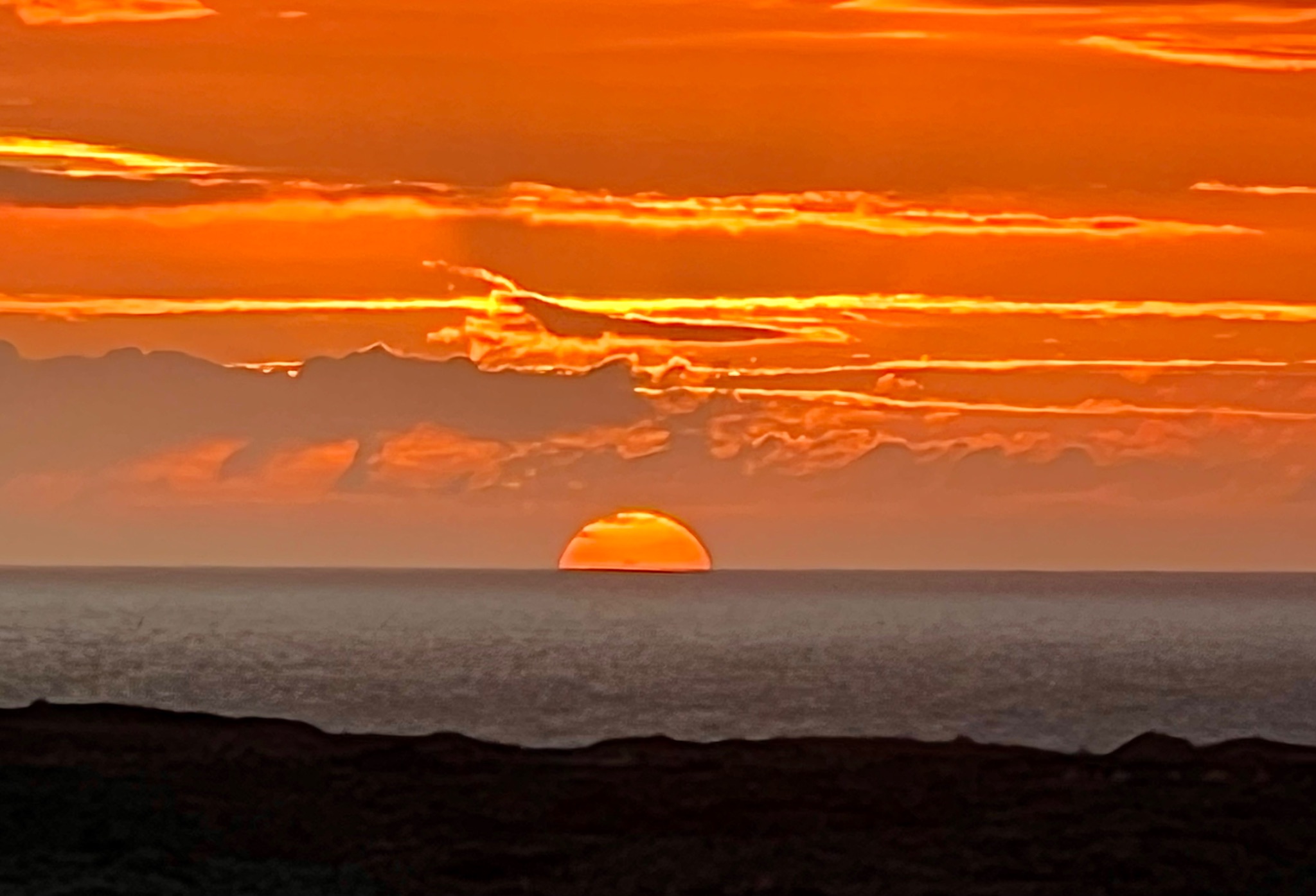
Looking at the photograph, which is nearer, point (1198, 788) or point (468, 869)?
Result: point (468, 869)

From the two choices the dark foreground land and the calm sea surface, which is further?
the calm sea surface

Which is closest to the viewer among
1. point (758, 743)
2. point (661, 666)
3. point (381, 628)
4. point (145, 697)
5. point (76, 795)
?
point (76, 795)

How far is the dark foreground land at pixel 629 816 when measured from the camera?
25953mm

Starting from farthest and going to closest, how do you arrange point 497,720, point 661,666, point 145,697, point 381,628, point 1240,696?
point 381,628, point 661,666, point 1240,696, point 145,697, point 497,720

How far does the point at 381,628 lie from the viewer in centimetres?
15650

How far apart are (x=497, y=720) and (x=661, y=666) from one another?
120ft

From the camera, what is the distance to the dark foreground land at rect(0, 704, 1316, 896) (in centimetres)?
2595

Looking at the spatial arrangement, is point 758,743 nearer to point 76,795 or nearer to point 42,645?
point 76,795

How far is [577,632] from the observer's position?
477ft

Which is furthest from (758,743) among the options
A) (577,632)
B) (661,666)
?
(577,632)

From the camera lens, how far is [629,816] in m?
29.6

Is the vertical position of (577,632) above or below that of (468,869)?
above

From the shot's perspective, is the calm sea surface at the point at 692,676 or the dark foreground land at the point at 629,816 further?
the calm sea surface at the point at 692,676

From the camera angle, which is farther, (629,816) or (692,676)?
(692,676)
